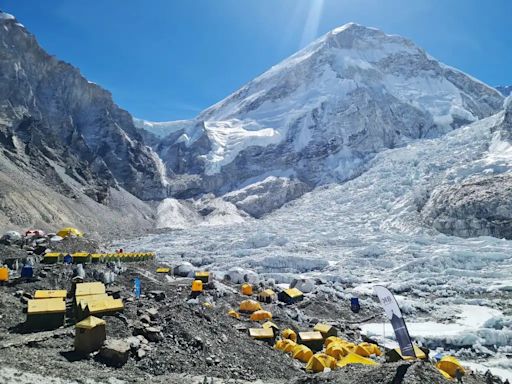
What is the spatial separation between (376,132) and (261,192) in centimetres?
3787

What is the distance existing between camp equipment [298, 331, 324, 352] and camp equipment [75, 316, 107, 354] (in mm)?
8318

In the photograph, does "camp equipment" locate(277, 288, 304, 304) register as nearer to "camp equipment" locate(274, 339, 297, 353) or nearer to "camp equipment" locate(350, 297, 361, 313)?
"camp equipment" locate(350, 297, 361, 313)

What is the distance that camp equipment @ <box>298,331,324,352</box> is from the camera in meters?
16.5

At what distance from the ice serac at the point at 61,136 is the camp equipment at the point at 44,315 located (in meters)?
42.6

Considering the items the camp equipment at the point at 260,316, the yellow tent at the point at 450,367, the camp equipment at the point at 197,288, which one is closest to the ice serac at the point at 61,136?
the camp equipment at the point at 197,288

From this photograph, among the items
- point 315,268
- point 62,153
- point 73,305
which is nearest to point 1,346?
point 73,305

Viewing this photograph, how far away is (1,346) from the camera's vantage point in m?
10.7

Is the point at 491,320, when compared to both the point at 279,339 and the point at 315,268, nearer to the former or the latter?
the point at 279,339

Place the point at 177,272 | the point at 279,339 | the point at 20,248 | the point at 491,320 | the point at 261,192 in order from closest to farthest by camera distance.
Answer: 1. the point at 279,339
2. the point at 491,320
3. the point at 20,248
4. the point at 177,272
5. the point at 261,192

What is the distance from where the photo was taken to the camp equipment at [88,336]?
36.1ft

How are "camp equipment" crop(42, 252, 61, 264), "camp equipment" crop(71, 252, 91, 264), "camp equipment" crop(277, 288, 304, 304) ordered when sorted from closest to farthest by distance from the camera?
1. "camp equipment" crop(42, 252, 61, 264)
2. "camp equipment" crop(71, 252, 91, 264)
3. "camp equipment" crop(277, 288, 304, 304)

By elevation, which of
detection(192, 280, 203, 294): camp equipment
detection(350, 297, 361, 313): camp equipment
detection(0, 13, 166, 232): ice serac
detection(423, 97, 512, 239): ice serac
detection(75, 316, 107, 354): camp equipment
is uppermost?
detection(0, 13, 166, 232): ice serac

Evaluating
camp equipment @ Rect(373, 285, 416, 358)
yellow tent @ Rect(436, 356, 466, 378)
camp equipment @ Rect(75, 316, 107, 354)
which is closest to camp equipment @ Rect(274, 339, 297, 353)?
yellow tent @ Rect(436, 356, 466, 378)

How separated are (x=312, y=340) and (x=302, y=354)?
188cm
